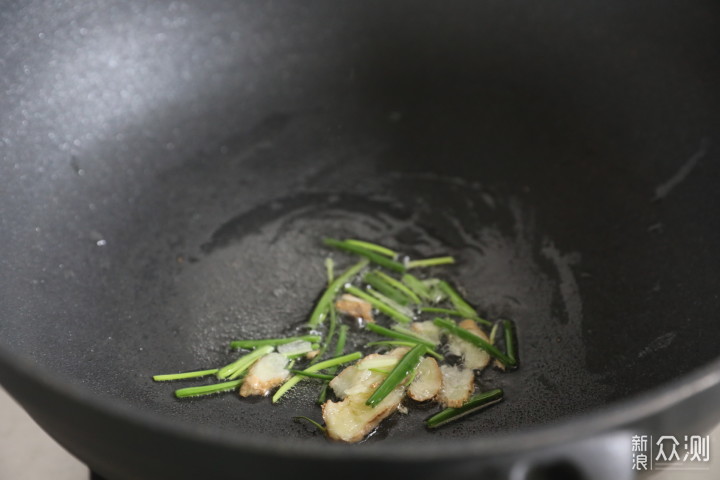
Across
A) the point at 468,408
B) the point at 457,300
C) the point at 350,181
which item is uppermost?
the point at 350,181

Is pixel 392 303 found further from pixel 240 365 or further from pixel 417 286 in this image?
pixel 240 365

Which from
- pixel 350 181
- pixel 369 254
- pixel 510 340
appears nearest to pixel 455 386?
pixel 510 340

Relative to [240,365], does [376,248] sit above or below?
above

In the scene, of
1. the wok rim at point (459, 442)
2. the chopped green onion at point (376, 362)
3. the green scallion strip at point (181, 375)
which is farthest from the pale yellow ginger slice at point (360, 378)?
the wok rim at point (459, 442)

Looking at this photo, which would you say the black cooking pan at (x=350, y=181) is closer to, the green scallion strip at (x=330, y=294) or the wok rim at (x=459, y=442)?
the green scallion strip at (x=330, y=294)

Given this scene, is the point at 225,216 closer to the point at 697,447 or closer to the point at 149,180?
the point at 149,180

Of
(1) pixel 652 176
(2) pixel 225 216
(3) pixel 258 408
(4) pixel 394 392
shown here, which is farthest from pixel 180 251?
(1) pixel 652 176
